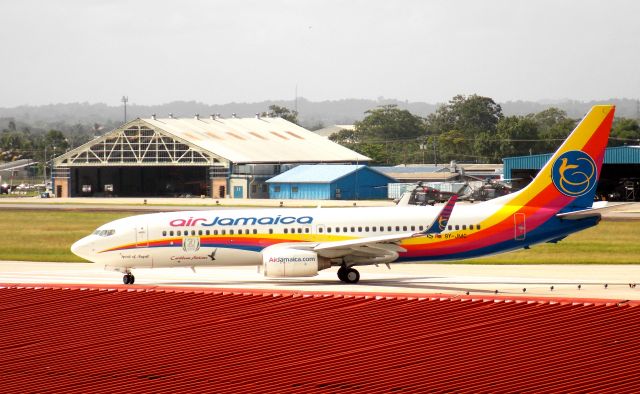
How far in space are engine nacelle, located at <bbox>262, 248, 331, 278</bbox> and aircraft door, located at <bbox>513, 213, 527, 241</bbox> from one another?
27.3ft

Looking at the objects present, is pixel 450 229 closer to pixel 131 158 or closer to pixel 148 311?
pixel 148 311

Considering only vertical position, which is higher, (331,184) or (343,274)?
(331,184)

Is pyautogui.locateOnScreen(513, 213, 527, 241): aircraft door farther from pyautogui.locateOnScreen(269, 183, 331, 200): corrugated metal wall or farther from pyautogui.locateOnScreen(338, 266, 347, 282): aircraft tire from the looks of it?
pyautogui.locateOnScreen(269, 183, 331, 200): corrugated metal wall

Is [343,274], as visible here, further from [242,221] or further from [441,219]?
[441,219]

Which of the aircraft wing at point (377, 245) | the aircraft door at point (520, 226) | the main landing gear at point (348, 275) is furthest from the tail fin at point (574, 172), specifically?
the main landing gear at point (348, 275)

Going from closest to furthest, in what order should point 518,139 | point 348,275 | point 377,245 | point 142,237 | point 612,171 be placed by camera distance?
point 377,245
point 142,237
point 348,275
point 612,171
point 518,139

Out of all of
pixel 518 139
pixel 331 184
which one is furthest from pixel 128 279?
pixel 518 139

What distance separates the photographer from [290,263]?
41469 mm

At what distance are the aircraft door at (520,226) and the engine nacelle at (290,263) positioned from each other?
327 inches

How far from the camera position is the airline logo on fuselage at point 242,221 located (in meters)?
43.3

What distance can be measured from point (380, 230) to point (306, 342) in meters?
24.3

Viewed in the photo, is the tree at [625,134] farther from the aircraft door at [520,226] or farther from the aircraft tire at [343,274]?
the aircraft tire at [343,274]

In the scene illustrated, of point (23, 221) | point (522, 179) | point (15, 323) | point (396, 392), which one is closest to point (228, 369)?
point (396, 392)

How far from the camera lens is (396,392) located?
18.1m
